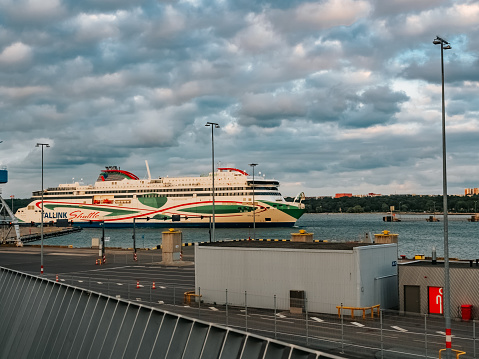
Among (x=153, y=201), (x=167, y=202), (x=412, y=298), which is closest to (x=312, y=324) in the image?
(x=412, y=298)

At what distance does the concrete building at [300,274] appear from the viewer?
1000 inches

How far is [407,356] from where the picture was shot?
Result: 58.3ft

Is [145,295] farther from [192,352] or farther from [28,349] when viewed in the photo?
[192,352]

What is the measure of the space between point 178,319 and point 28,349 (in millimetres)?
6636

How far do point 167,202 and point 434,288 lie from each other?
13056 centimetres

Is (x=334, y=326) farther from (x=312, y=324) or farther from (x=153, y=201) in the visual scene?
(x=153, y=201)

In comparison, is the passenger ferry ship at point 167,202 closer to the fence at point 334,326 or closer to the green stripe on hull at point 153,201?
the green stripe on hull at point 153,201

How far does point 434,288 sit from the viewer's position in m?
25.2

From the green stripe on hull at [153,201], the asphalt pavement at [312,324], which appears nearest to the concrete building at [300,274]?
the asphalt pavement at [312,324]

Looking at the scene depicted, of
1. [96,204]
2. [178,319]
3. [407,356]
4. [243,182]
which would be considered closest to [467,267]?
[407,356]

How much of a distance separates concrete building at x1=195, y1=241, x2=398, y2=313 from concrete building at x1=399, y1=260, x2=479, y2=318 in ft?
4.02

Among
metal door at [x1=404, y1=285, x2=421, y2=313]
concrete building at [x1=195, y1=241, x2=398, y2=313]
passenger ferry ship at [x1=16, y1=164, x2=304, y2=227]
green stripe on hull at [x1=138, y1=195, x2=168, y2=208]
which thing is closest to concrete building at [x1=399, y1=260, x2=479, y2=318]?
metal door at [x1=404, y1=285, x2=421, y2=313]

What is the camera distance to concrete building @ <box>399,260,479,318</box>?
78.5ft

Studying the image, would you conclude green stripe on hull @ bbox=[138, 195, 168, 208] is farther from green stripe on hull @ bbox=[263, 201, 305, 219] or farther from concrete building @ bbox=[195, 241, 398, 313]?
concrete building @ bbox=[195, 241, 398, 313]
